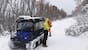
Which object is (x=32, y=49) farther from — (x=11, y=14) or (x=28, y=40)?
(x=11, y=14)

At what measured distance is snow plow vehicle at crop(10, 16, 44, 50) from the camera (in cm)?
1327

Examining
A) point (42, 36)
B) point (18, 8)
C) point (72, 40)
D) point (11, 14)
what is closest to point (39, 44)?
point (42, 36)

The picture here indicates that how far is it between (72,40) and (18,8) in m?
23.9

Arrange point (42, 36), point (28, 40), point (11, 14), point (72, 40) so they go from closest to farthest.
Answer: point (28, 40) → point (42, 36) → point (72, 40) → point (11, 14)

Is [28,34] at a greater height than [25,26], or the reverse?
[25,26]

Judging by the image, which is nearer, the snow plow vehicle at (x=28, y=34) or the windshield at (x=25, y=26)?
the snow plow vehicle at (x=28, y=34)

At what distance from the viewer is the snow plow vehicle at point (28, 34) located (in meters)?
13.3

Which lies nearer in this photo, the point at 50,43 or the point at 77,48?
the point at 77,48

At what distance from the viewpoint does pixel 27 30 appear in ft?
45.8

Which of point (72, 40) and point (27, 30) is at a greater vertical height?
point (27, 30)

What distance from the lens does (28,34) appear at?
13.5 meters

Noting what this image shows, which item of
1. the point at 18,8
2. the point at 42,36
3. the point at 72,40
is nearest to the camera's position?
the point at 42,36

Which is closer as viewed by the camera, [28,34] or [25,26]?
[28,34]

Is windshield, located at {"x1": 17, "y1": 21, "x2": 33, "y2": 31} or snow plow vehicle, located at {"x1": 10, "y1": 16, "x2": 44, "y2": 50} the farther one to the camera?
windshield, located at {"x1": 17, "y1": 21, "x2": 33, "y2": 31}
